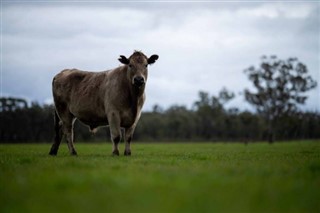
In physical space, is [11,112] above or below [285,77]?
below

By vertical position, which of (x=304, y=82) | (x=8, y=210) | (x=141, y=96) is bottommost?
(x=8, y=210)

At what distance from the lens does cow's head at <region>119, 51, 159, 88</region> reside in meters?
16.0

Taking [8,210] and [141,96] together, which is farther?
[141,96]

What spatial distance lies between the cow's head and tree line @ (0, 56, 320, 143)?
49.0 m

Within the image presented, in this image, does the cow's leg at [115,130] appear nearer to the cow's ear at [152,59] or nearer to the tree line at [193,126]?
the cow's ear at [152,59]

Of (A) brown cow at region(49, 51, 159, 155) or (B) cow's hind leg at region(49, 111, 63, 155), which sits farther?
(B) cow's hind leg at region(49, 111, 63, 155)

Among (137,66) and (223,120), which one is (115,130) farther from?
(223,120)

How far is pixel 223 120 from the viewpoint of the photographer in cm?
10438

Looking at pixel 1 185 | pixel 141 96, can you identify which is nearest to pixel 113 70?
pixel 141 96

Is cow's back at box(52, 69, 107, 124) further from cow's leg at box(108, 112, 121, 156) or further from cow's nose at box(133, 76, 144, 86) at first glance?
cow's nose at box(133, 76, 144, 86)

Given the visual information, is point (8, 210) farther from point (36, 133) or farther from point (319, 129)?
point (319, 129)

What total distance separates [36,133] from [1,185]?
78.4 m

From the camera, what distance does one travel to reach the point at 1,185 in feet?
22.9

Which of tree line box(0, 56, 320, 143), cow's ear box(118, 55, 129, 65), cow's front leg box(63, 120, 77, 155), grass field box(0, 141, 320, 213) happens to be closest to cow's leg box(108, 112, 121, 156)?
cow's ear box(118, 55, 129, 65)
